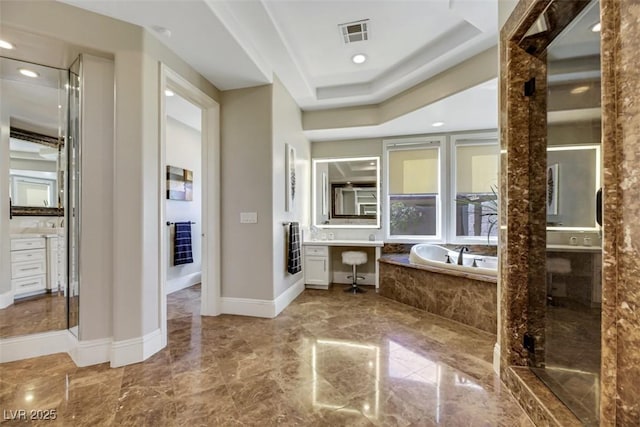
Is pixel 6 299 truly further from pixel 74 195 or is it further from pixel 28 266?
pixel 74 195

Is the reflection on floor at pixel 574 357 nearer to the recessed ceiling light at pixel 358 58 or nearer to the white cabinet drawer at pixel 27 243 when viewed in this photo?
the recessed ceiling light at pixel 358 58

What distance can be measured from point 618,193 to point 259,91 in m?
3.10

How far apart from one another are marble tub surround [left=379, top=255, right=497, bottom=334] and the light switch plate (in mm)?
1956

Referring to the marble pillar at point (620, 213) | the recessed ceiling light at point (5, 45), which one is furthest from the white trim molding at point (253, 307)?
the recessed ceiling light at point (5, 45)

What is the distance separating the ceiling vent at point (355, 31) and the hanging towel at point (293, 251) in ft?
7.28

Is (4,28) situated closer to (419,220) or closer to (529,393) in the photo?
(529,393)

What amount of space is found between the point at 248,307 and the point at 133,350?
1208 mm

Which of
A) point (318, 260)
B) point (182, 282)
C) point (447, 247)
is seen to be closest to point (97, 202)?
point (182, 282)

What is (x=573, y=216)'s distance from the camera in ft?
6.10

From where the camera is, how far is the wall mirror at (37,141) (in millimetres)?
2252

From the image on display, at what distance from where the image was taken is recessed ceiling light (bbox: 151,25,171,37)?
2152mm

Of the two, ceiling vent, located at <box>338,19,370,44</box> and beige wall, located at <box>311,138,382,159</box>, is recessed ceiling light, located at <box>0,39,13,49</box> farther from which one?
beige wall, located at <box>311,138,382,159</box>

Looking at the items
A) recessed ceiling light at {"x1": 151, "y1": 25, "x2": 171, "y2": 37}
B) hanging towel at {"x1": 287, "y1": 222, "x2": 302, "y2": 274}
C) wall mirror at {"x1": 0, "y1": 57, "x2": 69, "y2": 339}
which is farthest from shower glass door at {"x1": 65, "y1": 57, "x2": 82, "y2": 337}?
hanging towel at {"x1": 287, "y1": 222, "x2": 302, "y2": 274}

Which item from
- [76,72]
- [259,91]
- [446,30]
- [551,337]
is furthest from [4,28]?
[551,337]
